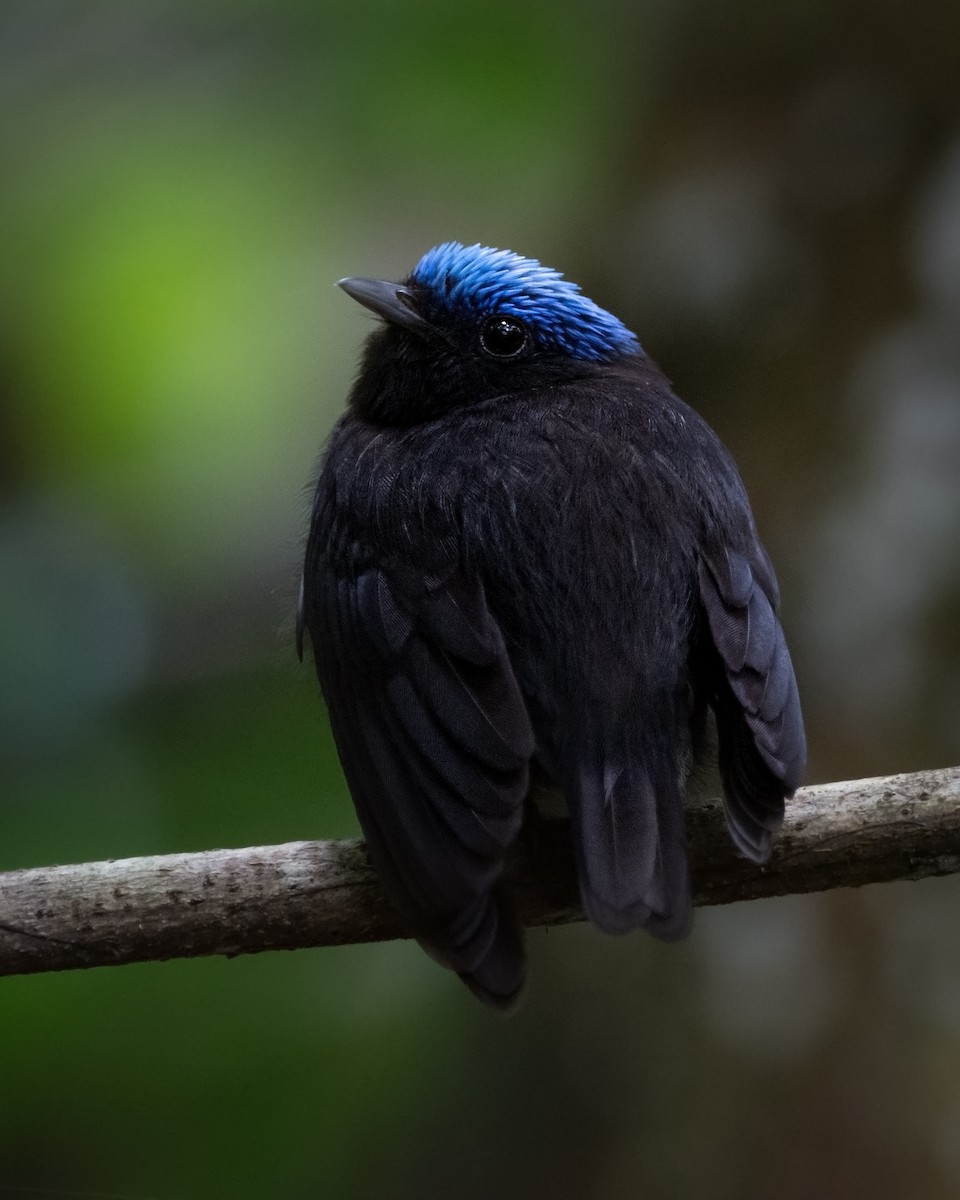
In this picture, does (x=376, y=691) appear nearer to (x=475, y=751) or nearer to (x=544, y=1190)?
(x=475, y=751)

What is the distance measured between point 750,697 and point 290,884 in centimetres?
97

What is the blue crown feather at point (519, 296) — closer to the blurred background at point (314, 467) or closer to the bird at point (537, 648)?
the bird at point (537, 648)

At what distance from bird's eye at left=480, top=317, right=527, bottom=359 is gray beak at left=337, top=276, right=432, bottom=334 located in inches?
5.9

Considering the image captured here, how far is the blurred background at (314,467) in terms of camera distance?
393 cm

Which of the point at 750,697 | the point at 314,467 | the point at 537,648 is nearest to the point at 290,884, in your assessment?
the point at 537,648

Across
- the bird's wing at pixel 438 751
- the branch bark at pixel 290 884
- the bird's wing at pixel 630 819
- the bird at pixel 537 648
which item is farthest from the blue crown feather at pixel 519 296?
the branch bark at pixel 290 884

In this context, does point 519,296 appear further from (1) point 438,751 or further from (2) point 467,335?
(1) point 438,751

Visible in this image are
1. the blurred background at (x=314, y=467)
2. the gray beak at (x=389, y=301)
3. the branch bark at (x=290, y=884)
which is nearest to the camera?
the branch bark at (x=290, y=884)

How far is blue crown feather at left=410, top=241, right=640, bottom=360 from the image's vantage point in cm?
371

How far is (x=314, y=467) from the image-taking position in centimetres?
397

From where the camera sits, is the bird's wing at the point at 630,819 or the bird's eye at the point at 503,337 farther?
the bird's eye at the point at 503,337

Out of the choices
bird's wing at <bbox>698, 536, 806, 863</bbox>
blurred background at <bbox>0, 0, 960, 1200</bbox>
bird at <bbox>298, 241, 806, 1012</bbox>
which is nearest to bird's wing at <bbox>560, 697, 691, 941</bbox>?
bird at <bbox>298, 241, 806, 1012</bbox>

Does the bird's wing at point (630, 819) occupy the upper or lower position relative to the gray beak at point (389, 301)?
lower

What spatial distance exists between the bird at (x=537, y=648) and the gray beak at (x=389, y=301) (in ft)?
0.80
